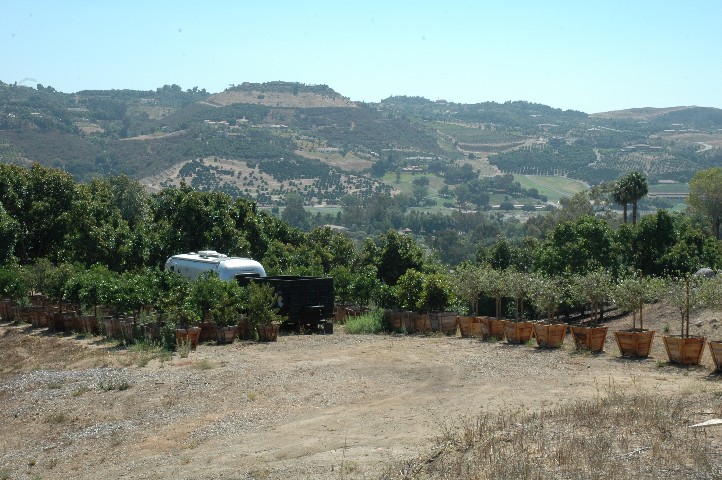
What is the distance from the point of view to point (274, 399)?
1639 centimetres

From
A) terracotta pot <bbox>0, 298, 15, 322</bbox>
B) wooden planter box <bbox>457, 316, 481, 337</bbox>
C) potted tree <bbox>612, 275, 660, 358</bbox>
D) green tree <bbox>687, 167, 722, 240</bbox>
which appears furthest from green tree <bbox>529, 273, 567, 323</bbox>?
green tree <bbox>687, 167, 722, 240</bbox>

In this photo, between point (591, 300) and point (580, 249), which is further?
point (580, 249)

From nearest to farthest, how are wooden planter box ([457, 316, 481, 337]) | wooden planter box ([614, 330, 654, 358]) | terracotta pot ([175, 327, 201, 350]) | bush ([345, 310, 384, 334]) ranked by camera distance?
wooden planter box ([614, 330, 654, 358]) < terracotta pot ([175, 327, 201, 350]) < wooden planter box ([457, 316, 481, 337]) < bush ([345, 310, 384, 334])

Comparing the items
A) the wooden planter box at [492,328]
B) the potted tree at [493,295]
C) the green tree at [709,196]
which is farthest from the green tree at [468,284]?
the green tree at [709,196]

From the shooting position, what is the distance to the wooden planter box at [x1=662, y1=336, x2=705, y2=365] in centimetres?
1811

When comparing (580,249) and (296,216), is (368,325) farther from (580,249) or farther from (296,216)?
(296,216)

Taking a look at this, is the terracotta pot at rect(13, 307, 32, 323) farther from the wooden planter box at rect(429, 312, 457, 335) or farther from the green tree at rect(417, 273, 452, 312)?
the wooden planter box at rect(429, 312, 457, 335)

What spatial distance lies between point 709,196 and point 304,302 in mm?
61907

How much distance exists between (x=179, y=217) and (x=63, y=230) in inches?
329

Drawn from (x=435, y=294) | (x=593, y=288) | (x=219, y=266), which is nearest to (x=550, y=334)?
(x=593, y=288)

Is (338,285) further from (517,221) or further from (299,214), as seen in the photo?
(517,221)

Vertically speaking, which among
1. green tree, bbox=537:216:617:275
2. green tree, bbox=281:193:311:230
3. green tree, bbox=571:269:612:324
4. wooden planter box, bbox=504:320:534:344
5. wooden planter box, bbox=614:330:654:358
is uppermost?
green tree, bbox=571:269:612:324

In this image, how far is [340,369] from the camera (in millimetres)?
19000

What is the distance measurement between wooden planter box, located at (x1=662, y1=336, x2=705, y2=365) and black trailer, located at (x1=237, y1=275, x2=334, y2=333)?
11.7 m
